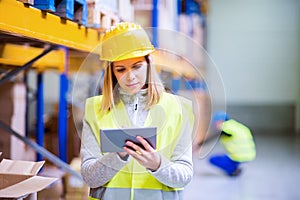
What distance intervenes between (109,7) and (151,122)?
1.41 metres

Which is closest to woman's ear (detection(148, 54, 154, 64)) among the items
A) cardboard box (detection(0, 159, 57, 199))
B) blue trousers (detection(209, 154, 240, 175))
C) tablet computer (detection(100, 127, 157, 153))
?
tablet computer (detection(100, 127, 157, 153))

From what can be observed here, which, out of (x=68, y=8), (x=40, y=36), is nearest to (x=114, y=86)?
(x=40, y=36)

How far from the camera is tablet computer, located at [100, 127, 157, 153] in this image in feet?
5.48

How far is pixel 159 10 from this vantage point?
472 cm

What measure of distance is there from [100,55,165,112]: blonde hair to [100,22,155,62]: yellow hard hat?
44 mm

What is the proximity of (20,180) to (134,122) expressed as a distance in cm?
64

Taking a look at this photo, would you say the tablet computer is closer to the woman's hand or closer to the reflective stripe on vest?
the woman's hand

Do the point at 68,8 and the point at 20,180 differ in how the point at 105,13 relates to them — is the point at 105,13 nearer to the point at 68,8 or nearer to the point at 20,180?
the point at 68,8

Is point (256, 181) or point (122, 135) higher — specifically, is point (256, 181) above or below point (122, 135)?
below

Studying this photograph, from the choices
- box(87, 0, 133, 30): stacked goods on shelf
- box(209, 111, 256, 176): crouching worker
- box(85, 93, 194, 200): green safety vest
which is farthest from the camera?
box(87, 0, 133, 30): stacked goods on shelf

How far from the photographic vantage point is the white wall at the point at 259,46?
10219 millimetres

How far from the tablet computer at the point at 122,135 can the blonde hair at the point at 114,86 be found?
138 millimetres

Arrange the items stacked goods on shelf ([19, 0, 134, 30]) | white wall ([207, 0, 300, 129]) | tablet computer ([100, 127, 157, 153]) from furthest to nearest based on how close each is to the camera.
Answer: white wall ([207, 0, 300, 129]), stacked goods on shelf ([19, 0, 134, 30]), tablet computer ([100, 127, 157, 153])

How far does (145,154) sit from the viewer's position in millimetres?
1699
